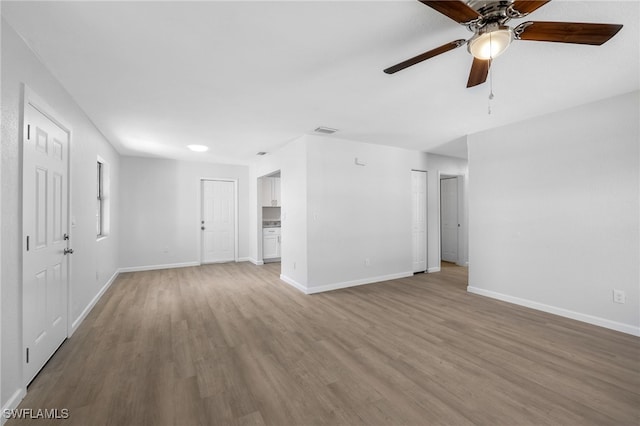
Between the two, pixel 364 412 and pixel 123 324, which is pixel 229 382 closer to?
pixel 364 412

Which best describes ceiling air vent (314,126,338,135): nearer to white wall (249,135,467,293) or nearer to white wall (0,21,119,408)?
white wall (249,135,467,293)

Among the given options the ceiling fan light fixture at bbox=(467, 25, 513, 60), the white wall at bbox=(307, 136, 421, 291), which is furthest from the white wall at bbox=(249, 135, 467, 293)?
the ceiling fan light fixture at bbox=(467, 25, 513, 60)

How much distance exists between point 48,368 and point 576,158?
5737 millimetres

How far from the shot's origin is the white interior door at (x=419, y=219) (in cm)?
567

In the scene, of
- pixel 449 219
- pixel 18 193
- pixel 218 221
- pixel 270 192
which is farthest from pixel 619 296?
pixel 218 221

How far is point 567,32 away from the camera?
4.97ft

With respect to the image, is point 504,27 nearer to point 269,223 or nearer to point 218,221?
point 269,223

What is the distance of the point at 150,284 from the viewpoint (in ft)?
16.0

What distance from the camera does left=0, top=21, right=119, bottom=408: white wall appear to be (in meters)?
1.72

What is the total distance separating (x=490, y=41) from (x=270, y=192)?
6049 mm

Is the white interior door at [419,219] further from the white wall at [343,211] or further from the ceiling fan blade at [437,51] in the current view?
the ceiling fan blade at [437,51]

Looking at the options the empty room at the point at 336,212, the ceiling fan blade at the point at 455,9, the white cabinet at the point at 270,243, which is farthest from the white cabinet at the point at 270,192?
the ceiling fan blade at the point at 455,9

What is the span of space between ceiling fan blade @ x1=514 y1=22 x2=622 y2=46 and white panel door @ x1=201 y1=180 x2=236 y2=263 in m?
6.55

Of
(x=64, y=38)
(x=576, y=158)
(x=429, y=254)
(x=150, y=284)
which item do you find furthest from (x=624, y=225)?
(x=150, y=284)
